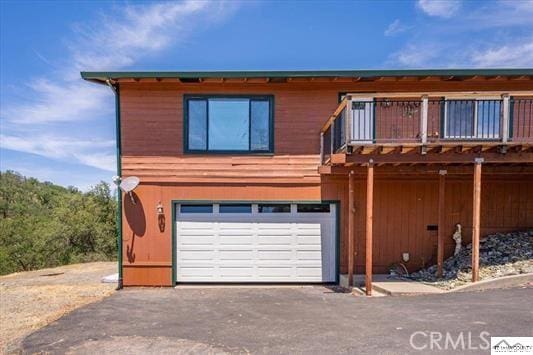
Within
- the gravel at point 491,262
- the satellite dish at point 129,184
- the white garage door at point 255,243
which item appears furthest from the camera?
the white garage door at point 255,243

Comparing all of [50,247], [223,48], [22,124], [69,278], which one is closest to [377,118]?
[223,48]

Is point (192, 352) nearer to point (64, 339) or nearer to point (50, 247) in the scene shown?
point (64, 339)

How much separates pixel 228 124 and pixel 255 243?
10.8 ft

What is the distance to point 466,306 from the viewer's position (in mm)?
5918

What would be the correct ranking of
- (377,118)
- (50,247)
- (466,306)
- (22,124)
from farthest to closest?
(22,124), (50,247), (377,118), (466,306)

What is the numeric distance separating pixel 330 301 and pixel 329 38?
27.8ft

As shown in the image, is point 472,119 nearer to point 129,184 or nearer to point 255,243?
point 255,243

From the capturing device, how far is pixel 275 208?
9.34 meters

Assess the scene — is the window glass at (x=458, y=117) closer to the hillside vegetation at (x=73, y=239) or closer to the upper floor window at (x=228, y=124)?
the upper floor window at (x=228, y=124)

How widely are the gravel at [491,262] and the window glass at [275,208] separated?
3.60 metres

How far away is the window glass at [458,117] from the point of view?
8.41 m

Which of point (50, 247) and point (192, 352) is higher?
point (192, 352)

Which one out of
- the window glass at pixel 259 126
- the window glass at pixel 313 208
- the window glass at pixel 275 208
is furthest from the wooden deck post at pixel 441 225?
the window glass at pixel 259 126

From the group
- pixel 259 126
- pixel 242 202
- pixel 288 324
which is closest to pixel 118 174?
pixel 242 202
